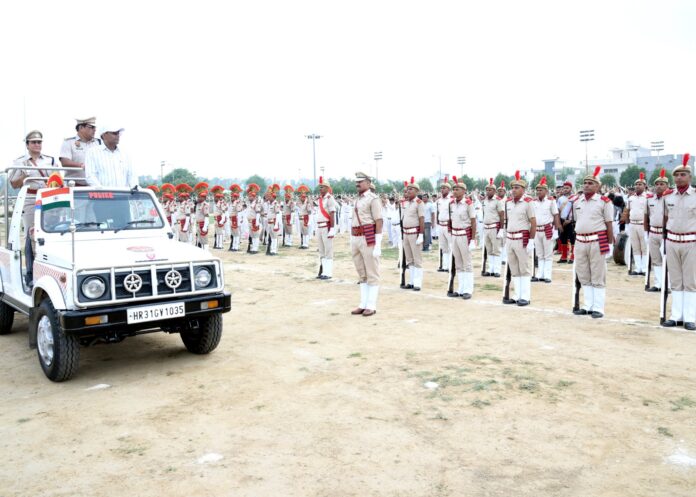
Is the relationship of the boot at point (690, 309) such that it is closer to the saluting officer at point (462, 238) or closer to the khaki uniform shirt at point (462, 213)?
the saluting officer at point (462, 238)

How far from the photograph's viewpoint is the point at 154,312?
18.7ft

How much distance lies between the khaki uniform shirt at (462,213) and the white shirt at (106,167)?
605 centimetres

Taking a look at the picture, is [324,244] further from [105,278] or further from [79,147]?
[105,278]

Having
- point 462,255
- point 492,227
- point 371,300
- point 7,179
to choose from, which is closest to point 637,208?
point 492,227

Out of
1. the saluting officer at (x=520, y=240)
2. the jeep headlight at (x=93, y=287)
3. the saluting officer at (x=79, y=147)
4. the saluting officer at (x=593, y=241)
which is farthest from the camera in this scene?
the saluting officer at (x=520, y=240)

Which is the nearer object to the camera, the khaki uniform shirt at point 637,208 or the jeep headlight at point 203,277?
the jeep headlight at point 203,277

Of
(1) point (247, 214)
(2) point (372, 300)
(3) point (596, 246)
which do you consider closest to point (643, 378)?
(3) point (596, 246)

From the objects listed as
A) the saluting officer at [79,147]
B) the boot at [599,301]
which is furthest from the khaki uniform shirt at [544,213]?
the saluting officer at [79,147]

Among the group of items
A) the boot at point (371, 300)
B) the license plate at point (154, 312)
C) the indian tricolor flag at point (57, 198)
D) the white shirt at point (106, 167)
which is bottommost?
the boot at point (371, 300)

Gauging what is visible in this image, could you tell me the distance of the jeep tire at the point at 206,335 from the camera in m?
6.52

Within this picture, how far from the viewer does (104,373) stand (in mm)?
6137

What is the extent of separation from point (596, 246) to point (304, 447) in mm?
6248

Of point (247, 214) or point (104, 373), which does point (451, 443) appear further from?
point (247, 214)

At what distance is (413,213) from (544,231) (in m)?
3.56
